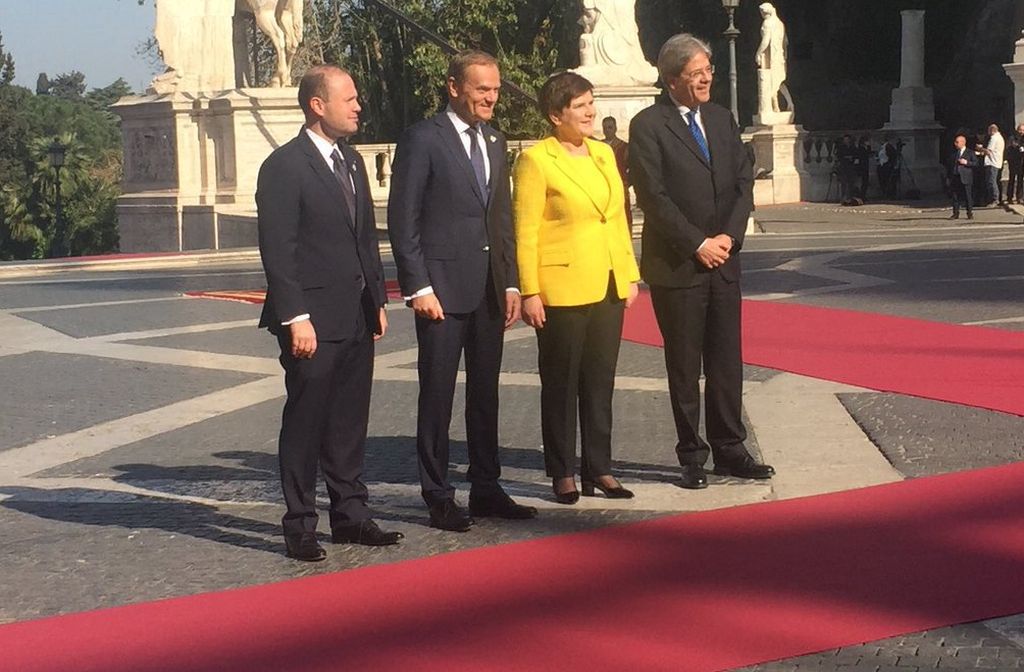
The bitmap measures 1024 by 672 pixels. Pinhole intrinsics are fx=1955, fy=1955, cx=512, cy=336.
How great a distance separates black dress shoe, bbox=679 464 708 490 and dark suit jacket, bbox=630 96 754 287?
78cm

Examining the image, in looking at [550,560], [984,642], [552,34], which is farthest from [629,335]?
[552,34]

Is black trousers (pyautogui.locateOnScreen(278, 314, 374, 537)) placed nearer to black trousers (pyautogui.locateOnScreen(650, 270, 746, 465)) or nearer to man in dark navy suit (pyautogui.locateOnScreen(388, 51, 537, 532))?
man in dark navy suit (pyautogui.locateOnScreen(388, 51, 537, 532))

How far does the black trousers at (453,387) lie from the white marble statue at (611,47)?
2715cm

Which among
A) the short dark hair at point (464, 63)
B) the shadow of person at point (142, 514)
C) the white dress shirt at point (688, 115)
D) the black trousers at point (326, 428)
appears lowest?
the shadow of person at point (142, 514)

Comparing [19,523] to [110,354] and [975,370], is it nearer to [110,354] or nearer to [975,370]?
[975,370]

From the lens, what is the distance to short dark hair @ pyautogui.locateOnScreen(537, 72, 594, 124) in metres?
7.78

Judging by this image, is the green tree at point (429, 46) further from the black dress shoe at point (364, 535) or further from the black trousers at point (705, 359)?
the black dress shoe at point (364, 535)

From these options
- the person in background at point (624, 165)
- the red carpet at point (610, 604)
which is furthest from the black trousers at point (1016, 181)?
the red carpet at point (610, 604)

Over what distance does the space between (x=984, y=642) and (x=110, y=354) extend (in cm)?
1020

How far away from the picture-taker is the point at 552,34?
5494 centimetres

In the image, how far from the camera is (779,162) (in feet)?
129

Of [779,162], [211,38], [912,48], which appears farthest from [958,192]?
[211,38]

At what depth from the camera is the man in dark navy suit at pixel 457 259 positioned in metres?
7.49

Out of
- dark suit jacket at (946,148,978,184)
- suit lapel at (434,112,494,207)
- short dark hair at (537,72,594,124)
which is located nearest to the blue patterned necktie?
short dark hair at (537,72,594,124)
